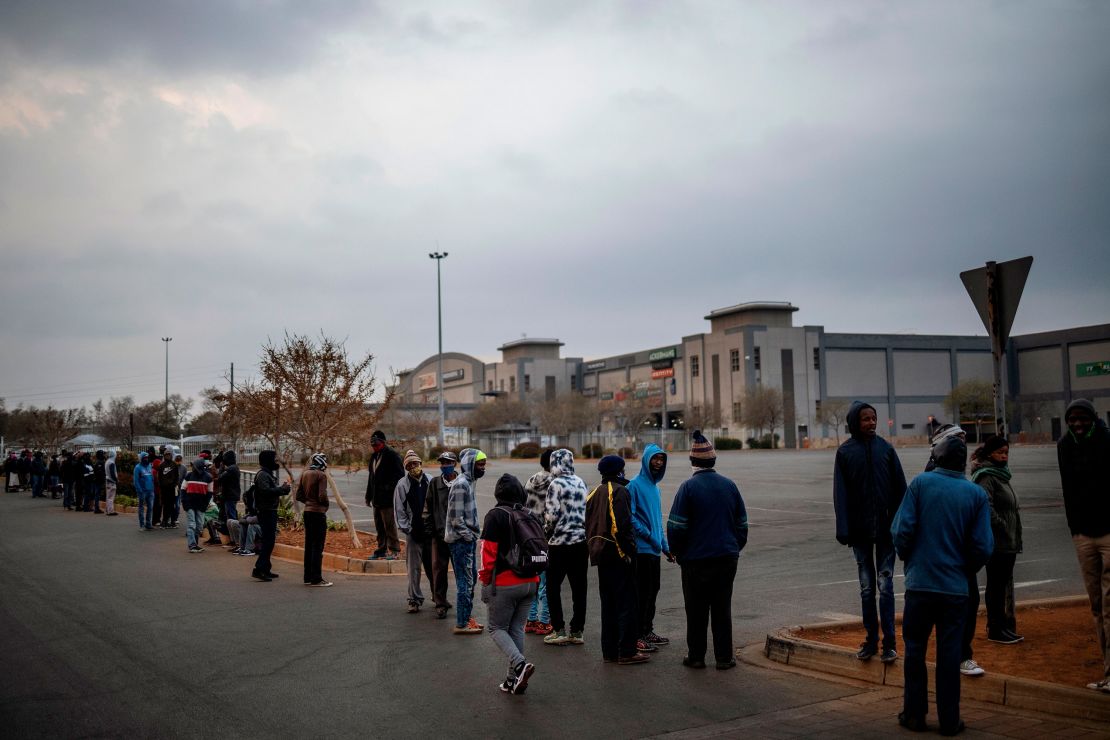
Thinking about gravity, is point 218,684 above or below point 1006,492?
below

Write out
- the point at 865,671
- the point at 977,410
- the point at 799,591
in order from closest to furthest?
the point at 865,671, the point at 799,591, the point at 977,410

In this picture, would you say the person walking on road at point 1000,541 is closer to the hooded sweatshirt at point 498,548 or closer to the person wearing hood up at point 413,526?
the hooded sweatshirt at point 498,548

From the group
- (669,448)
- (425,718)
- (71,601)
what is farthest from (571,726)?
(669,448)

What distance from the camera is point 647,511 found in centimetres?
878

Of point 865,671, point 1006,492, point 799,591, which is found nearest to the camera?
point 865,671

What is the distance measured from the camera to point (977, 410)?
88.6 meters

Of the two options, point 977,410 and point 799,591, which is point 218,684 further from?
point 977,410

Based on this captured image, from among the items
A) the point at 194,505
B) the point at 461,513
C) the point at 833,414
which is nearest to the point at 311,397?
the point at 194,505

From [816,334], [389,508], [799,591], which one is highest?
[816,334]

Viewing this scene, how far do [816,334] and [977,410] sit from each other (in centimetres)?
1701

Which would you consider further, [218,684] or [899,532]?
[218,684]

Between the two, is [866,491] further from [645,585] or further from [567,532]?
[567,532]

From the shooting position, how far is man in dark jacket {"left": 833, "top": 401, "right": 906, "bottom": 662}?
293 inches

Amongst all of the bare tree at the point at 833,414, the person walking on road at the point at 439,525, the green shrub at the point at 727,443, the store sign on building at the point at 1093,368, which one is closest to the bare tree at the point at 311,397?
the person walking on road at the point at 439,525
